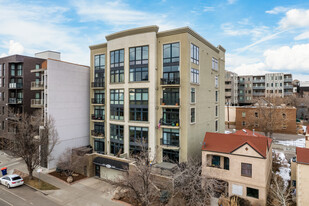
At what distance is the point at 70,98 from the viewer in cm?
2942

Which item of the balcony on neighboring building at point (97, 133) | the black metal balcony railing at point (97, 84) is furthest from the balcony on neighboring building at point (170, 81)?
the balcony on neighboring building at point (97, 133)

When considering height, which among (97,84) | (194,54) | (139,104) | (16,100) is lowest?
(139,104)

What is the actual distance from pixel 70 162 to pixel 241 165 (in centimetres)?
2016

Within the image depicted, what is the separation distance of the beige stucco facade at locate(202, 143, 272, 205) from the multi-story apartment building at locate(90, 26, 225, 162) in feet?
16.5

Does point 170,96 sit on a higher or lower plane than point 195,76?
lower

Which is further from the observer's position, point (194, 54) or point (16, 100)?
point (16, 100)

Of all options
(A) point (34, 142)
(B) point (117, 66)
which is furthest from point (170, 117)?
(A) point (34, 142)

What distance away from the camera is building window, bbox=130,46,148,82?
1006 inches

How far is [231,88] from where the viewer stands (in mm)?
70062

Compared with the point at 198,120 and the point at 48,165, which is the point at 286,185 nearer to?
the point at 198,120

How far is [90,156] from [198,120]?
1574 centimetres

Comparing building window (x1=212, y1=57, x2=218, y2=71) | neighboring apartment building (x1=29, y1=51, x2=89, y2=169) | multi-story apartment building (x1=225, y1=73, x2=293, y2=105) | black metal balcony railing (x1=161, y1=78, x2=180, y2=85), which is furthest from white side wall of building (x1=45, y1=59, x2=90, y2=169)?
multi-story apartment building (x1=225, y1=73, x2=293, y2=105)

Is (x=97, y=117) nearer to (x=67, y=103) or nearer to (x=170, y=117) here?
(x=67, y=103)

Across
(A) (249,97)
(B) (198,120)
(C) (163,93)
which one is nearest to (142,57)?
(C) (163,93)
